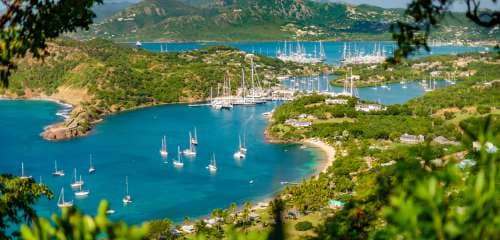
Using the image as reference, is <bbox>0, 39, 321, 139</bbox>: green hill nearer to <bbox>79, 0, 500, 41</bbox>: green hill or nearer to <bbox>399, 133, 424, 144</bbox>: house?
<bbox>399, 133, 424, 144</bbox>: house

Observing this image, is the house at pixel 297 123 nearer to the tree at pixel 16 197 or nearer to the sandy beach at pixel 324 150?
the sandy beach at pixel 324 150

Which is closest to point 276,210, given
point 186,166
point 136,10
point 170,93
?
point 186,166

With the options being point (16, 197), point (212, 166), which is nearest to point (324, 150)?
point (212, 166)

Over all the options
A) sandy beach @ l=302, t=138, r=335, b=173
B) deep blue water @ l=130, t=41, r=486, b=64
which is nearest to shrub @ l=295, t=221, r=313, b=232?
sandy beach @ l=302, t=138, r=335, b=173

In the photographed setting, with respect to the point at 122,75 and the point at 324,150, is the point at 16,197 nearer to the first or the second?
the point at 324,150

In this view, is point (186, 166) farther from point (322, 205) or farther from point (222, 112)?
point (222, 112)

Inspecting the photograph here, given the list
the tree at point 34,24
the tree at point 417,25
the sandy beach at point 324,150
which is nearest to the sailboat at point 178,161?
the sandy beach at point 324,150
